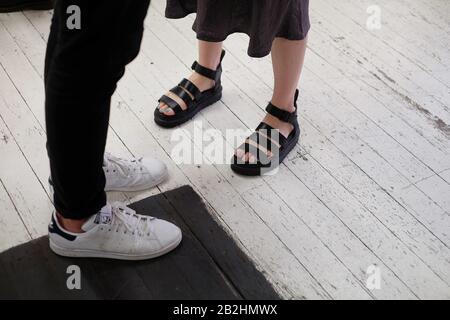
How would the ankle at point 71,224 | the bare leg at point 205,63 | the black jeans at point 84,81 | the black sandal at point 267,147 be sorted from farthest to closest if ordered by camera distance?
the bare leg at point 205,63 → the black sandal at point 267,147 → the ankle at point 71,224 → the black jeans at point 84,81

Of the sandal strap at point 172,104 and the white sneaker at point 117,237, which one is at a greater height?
the sandal strap at point 172,104

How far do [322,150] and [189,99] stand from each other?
16.0 inches

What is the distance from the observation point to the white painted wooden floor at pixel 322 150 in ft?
3.25

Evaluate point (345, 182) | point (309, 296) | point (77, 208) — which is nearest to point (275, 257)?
point (309, 296)

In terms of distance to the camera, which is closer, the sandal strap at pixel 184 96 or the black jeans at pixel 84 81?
the black jeans at pixel 84 81

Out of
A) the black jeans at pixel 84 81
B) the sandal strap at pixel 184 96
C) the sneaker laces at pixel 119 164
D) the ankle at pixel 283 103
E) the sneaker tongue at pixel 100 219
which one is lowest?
the sneaker laces at pixel 119 164

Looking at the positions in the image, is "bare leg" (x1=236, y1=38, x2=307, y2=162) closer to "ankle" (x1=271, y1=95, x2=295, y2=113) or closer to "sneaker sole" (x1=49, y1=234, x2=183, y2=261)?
"ankle" (x1=271, y1=95, x2=295, y2=113)

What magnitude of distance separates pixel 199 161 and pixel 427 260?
0.60 meters

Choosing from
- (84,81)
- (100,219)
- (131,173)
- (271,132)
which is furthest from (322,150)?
(84,81)

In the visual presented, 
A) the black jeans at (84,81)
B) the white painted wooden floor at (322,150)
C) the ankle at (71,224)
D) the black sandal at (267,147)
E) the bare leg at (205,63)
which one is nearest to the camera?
the black jeans at (84,81)

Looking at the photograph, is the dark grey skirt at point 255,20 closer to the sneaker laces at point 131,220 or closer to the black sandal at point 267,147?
the black sandal at point 267,147

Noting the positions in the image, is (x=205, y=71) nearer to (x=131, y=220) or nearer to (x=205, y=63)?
(x=205, y=63)

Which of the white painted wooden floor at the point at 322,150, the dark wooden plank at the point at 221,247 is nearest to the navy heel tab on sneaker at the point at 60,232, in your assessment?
the white painted wooden floor at the point at 322,150

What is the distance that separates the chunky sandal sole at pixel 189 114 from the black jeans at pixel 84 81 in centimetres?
49
